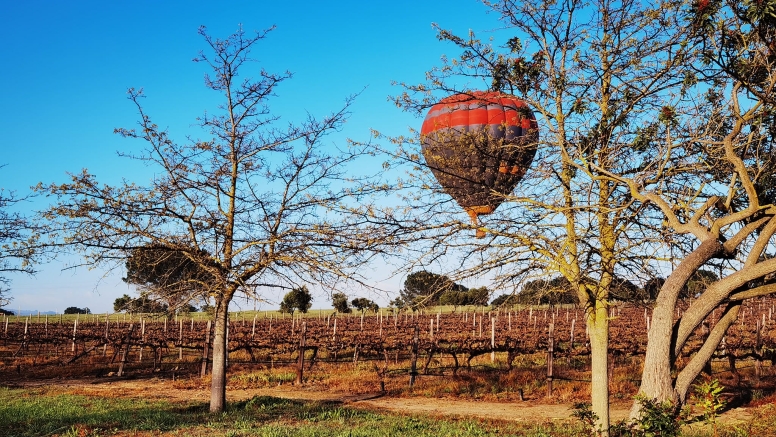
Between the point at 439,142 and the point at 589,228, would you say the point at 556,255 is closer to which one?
the point at 589,228

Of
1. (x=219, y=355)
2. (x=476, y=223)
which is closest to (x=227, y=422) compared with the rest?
(x=219, y=355)

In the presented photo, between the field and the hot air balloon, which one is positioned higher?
the hot air balloon

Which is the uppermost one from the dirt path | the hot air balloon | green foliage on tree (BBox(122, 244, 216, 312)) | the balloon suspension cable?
the hot air balloon

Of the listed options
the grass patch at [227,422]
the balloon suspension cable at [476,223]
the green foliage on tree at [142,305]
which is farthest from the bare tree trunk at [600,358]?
the green foliage on tree at [142,305]

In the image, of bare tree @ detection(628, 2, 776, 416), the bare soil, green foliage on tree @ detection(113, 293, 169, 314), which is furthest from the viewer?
Result: the bare soil

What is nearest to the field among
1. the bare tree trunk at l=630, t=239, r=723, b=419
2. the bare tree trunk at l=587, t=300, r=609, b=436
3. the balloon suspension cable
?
the bare tree trunk at l=587, t=300, r=609, b=436

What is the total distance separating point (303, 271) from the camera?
1391 cm

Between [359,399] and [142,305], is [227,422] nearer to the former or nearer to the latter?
[142,305]

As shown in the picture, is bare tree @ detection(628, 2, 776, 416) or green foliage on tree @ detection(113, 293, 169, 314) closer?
bare tree @ detection(628, 2, 776, 416)

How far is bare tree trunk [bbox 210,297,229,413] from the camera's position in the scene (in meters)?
13.9

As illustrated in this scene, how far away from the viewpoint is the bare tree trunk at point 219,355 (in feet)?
45.7

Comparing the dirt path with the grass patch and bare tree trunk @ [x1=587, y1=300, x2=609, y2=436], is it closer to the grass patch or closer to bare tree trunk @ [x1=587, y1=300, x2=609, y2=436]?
the grass patch

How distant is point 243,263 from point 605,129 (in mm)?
7721

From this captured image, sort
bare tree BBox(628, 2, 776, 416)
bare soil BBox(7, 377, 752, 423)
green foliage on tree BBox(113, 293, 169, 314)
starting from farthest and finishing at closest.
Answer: bare soil BBox(7, 377, 752, 423) → green foliage on tree BBox(113, 293, 169, 314) → bare tree BBox(628, 2, 776, 416)
